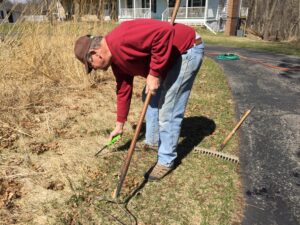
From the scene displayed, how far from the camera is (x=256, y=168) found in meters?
3.65

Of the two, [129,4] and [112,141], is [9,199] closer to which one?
[112,141]

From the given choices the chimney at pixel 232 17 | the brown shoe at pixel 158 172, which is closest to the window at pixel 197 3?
the chimney at pixel 232 17

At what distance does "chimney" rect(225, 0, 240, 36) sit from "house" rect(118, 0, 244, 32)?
144 cm

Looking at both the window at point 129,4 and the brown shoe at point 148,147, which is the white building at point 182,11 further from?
the brown shoe at point 148,147

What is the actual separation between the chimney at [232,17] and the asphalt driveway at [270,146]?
19.4 metres

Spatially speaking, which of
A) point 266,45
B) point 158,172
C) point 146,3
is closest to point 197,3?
point 146,3

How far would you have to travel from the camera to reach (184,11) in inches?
1080

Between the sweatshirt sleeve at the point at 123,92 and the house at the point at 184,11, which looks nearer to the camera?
the sweatshirt sleeve at the point at 123,92

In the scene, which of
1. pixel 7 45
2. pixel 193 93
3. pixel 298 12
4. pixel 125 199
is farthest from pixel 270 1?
pixel 125 199

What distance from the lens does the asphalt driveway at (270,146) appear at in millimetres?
2963

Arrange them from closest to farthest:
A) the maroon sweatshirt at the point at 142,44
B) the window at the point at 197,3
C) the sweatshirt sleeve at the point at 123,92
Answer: the maroon sweatshirt at the point at 142,44 → the sweatshirt sleeve at the point at 123,92 → the window at the point at 197,3

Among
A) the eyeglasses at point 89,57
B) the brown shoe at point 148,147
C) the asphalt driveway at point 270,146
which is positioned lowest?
the asphalt driveway at point 270,146

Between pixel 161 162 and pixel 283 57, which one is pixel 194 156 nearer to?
pixel 161 162

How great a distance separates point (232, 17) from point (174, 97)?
26307 millimetres
